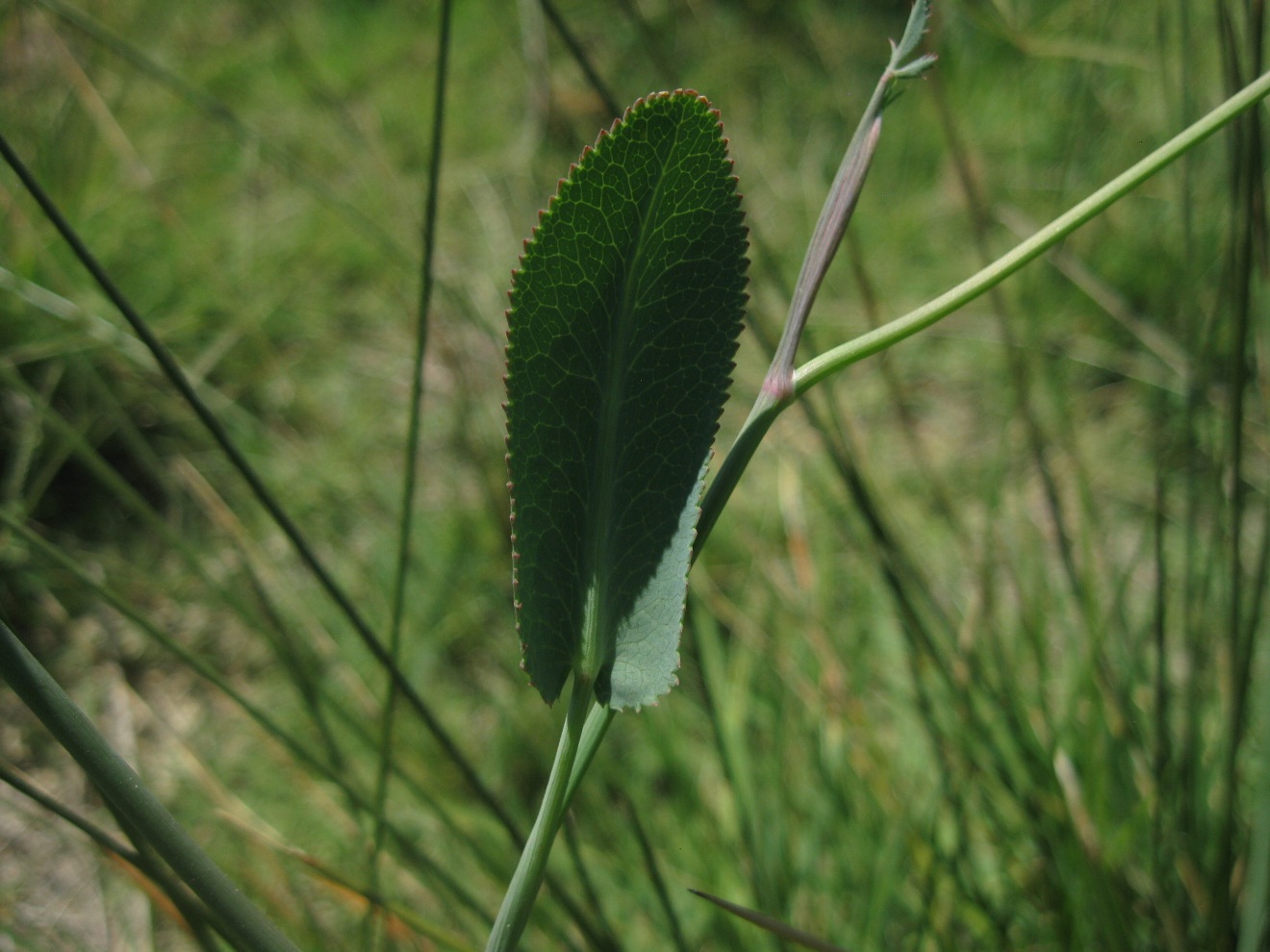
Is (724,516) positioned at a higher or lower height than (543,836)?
lower

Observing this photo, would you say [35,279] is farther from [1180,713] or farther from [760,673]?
[1180,713]

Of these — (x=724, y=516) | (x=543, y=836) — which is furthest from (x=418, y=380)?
(x=724, y=516)

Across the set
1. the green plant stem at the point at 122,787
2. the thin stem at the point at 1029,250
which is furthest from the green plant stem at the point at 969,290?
the green plant stem at the point at 122,787

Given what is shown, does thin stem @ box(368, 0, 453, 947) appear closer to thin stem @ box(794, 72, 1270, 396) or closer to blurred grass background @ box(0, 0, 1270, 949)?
blurred grass background @ box(0, 0, 1270, 949)

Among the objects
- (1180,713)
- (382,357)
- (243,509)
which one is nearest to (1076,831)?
(1180,713)

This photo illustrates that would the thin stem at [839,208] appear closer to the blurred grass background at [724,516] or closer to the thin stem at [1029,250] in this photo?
the thin stem at [1029,250]

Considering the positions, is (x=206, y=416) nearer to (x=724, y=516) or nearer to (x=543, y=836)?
(x=543, y=836)

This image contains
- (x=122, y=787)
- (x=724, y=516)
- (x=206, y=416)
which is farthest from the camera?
(x=724, y=516)
